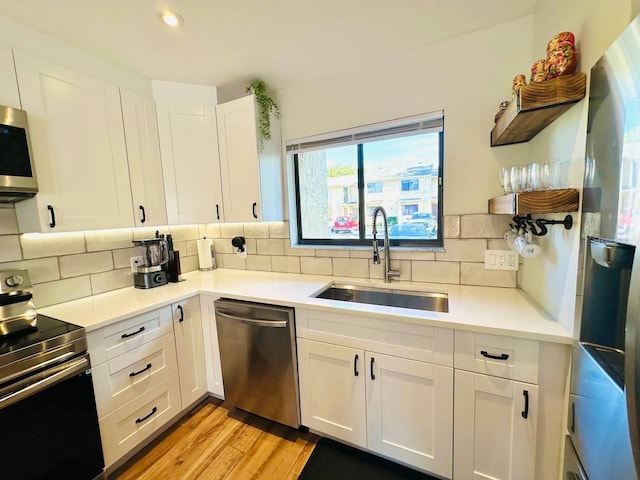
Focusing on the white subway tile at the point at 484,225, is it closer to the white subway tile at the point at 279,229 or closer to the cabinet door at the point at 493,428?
the cabinet door at the point at 493,428

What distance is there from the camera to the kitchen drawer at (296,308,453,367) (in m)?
1.29

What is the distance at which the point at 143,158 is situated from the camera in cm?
198

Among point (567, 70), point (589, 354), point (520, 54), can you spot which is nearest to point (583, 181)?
point (567, 70)

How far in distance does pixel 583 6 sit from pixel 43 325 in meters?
2.68

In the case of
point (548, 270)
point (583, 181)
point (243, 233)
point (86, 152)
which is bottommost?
point (548, 270)

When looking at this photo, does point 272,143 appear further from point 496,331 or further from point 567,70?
point 496,331

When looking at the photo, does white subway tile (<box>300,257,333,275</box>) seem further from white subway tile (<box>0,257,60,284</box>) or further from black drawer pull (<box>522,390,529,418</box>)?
A: white subway tile (<box>0,257,60,284</box>)

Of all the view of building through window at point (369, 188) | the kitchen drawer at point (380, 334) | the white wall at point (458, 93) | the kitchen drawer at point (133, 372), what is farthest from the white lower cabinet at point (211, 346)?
the white wall at point (458, 93)

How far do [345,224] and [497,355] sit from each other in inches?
53.4

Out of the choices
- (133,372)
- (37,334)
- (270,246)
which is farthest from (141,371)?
(270,246)

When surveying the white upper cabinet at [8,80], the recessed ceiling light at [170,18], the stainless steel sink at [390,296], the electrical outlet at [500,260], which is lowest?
the stainless steel sink at [390,296]

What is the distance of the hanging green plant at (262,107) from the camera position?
80.3 inches

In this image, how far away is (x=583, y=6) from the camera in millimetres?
959

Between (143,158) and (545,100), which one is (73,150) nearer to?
(143,158)
